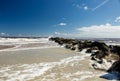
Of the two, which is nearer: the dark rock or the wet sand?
the dark rock

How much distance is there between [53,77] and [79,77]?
4.22ft

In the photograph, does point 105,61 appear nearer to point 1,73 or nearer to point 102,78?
point 102,78

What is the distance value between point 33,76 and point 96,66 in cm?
407

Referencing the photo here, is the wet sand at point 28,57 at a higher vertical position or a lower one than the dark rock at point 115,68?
higher

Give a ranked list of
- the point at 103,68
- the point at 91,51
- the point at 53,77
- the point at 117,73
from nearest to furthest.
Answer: the point at 53,77 < the point at 117,73 < the point at 103,68 < the point at 91,51

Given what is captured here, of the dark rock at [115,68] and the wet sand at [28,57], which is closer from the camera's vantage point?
the dark rock at [115,68]

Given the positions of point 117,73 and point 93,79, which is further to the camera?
point 117,73

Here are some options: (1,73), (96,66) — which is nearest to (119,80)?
(96,66)

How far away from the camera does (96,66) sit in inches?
383

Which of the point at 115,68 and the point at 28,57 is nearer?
the point at 115,68

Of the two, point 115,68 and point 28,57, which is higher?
point 28,57

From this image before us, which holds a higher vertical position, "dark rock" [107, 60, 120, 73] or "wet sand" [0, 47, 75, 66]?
"wet sand" [0, 47, 75, 66]

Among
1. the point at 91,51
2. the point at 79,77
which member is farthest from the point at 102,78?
the point at 91,51

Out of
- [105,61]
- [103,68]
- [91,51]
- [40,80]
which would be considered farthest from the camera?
[91,51]
